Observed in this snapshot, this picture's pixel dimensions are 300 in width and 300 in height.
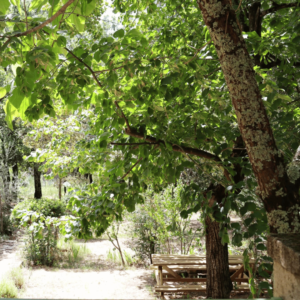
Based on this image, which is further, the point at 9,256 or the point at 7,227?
the point at 7,227

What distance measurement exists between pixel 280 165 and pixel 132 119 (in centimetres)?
102

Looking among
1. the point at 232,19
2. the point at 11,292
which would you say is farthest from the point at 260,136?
the point at 11,292

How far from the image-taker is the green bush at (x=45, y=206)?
7.31 meters

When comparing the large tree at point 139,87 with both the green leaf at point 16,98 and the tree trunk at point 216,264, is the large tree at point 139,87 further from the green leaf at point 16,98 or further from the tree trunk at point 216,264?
the tree trunk at point 216,264

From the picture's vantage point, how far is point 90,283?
19.7 ft

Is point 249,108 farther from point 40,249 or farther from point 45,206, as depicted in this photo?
point 45,206

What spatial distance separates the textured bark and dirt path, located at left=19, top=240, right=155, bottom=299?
4.58 meters

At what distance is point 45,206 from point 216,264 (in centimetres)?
536

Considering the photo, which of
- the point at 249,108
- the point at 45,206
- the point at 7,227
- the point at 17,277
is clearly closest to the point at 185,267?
the point at 17,277

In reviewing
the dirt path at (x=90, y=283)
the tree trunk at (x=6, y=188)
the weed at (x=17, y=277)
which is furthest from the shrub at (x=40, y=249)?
the tree trunk at (x=6, y=188)

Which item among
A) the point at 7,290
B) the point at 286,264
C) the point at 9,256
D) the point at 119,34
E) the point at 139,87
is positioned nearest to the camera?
the point at 286,264

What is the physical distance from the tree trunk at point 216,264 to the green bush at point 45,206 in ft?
14.6

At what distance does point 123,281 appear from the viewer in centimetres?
617

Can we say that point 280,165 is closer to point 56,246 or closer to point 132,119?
point 132,119
